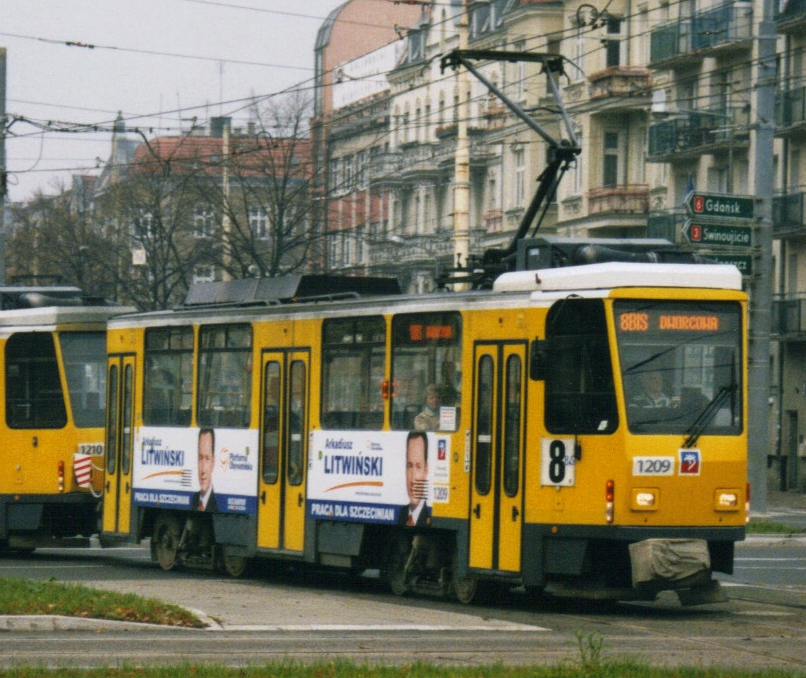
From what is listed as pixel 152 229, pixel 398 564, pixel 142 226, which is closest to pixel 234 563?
pixel 398 564

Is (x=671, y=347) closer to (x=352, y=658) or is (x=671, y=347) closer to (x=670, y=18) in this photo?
(x=352, y=658)

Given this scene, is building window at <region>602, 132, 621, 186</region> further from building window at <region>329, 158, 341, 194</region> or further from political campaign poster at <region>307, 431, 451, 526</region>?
political campaign poster at <region>307, 431, 451, 526</region>

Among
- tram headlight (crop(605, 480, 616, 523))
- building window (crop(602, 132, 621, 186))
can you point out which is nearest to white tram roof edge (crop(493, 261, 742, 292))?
tram headlight (crop(605, 480, 616, 523))

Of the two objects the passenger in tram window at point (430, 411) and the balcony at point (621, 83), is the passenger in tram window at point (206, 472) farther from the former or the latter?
the balcony at point (621, 83)

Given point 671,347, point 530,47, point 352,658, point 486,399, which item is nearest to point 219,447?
point 486,399

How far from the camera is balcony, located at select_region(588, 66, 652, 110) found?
2180 inches

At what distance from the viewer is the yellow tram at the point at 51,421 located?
23562 millimetres

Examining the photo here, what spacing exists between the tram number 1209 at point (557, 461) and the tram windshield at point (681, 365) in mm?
583

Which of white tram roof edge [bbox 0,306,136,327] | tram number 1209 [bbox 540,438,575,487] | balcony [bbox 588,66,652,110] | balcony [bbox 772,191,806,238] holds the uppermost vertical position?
balcony [bbox 588,66,652,110]

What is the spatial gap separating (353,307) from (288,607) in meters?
3.61

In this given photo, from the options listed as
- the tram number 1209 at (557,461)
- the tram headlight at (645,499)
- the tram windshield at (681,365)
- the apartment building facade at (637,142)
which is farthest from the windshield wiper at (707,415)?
the apartment building facade at (637,142)

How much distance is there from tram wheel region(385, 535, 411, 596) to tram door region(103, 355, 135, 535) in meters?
5.09

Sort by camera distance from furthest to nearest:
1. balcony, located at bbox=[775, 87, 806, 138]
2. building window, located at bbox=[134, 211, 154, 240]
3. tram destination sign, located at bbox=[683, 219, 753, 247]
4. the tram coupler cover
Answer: building window, located at bbox=[134, 211, 154, 240], balcony, located at bbox=[775, 87, 806, 138], tram destination sign, located at bbox=[683, 219, 753, 247], the tram coupler cover

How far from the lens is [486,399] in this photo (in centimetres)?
1672
